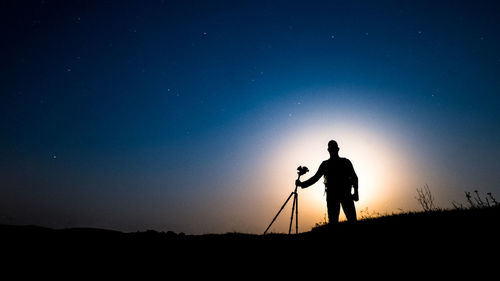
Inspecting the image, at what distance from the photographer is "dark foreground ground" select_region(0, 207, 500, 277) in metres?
3.77

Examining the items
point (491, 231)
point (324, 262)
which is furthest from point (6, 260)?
point (491, 231)

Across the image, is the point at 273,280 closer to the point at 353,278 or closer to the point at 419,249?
the point at 353,278

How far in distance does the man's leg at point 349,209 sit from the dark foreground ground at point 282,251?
131cm

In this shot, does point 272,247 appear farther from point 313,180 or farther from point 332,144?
point 332,144

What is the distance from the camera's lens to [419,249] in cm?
416

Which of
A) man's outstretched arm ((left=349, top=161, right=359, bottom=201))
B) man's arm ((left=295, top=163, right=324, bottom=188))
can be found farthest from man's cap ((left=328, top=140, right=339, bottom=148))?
man's outstretched arm ((left=349, top=161, right=359, bottom=201))

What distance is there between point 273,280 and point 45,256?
13.5ft


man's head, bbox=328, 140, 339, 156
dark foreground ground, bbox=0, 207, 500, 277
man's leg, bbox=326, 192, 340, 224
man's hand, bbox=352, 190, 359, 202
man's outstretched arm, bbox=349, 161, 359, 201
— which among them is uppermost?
man's head, bbox=328, 140, 339, 156

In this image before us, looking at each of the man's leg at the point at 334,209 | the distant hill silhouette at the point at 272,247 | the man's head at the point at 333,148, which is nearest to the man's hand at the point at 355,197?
the man's leg at the point at 334,209

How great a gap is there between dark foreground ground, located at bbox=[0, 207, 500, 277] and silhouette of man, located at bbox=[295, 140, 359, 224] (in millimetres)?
1316

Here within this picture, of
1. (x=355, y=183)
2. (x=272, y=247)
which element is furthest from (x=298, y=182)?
(x=272, y=247)

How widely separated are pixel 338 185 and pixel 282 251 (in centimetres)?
301

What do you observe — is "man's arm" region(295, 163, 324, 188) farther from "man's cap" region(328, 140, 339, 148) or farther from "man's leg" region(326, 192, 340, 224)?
"man's leg" region(326, 192, 340, 224)

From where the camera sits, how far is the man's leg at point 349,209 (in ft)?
23.5
